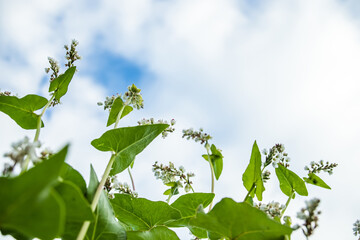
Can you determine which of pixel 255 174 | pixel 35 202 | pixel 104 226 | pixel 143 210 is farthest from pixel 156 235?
pixel 35 202

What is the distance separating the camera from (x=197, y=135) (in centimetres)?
184

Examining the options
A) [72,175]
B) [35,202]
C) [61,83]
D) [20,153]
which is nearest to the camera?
[35,202]

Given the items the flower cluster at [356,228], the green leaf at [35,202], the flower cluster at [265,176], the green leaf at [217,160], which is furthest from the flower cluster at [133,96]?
the flower cluster at [356,228]

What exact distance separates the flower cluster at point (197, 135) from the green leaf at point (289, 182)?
0.44 meters

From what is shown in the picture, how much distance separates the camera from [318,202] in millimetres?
928

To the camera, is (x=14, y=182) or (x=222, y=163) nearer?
(x=14, y=182)

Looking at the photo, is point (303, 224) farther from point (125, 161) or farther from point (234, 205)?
point (125, 161)

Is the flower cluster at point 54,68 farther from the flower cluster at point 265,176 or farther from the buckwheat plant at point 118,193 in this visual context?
the flower cluster at point 265,176

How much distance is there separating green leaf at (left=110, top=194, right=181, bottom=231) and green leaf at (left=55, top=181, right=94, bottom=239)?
0.51 metres

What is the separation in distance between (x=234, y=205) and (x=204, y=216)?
108mm

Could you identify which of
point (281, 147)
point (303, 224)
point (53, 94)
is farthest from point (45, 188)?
point (281, 147)

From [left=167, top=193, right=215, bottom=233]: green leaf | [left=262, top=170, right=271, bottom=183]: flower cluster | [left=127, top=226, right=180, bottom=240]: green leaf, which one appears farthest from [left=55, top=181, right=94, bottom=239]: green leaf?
[left=262, top=170, right=271, bottom=183]: flower cluster

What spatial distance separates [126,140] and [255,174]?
27.2 inches

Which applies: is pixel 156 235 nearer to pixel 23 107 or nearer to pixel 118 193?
pixel 118 193
